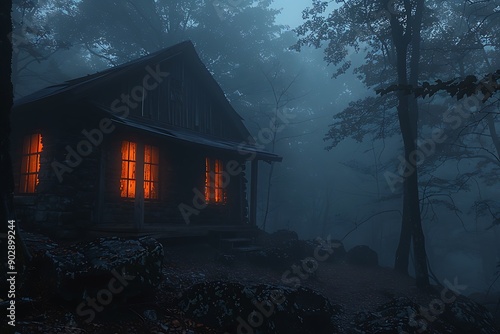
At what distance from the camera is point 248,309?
5.61 metres

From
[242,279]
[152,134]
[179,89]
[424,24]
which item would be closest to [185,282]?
[242,279]

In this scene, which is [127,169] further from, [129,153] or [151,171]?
[151,171]

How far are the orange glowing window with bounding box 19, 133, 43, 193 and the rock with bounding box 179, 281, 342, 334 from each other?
7.64 m

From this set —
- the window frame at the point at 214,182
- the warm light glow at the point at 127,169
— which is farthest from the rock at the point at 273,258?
the warm light glow at the point at 127,169

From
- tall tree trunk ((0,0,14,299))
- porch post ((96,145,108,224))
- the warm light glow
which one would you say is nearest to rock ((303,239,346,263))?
the warm light glow

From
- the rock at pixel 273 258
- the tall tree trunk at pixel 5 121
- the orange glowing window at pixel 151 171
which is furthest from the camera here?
the orange glowing window at pixel 151 171

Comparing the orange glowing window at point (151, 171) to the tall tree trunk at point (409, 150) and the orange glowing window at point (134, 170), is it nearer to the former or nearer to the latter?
the orange glowing window at point (134, 170)

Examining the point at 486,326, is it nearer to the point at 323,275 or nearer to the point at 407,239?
the point at 323,275

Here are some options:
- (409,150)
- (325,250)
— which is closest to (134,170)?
(409,150)

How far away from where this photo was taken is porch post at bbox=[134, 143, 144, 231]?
9828mm

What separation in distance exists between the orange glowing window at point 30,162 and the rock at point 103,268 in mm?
6164

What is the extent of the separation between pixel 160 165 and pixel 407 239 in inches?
390

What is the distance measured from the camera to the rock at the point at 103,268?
5055 millimetres

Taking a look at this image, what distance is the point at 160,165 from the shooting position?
494 inches
